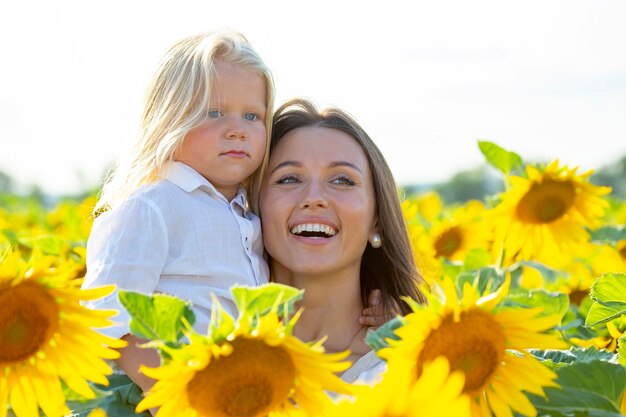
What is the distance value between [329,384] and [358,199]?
1.64 m

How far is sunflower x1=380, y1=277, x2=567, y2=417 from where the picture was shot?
4.43 feet

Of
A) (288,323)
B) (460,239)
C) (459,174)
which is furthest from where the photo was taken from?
(459,174)

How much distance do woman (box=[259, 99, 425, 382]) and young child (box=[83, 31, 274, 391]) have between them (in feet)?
0.30

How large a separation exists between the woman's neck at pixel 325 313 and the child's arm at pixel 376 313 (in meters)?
0.05

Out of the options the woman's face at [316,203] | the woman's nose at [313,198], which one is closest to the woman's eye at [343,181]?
the woman's face at [316,203]

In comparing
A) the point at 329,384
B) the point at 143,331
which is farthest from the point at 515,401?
the point at 143,331

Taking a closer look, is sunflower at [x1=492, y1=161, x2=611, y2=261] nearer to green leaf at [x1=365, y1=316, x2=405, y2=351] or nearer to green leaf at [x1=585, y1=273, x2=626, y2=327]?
green leaf at [x1=585, y1=273, x2=626, y2=327]

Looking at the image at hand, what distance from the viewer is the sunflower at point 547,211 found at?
144 inches

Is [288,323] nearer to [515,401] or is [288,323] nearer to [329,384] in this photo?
[329,384]

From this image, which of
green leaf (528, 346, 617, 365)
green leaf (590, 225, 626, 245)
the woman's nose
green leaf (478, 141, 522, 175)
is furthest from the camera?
green leaf (590, 225, 626, 245)

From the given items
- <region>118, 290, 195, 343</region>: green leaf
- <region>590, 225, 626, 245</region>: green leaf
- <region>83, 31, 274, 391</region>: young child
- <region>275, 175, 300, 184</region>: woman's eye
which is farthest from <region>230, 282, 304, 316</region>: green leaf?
<region>590, 225, 626, 245</region>: green leaf

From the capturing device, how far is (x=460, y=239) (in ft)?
15.0

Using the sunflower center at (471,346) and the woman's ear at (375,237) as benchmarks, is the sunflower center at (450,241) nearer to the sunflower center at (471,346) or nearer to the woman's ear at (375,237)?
the woman's ear at (375,237)

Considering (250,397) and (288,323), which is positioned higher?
(288,323)
